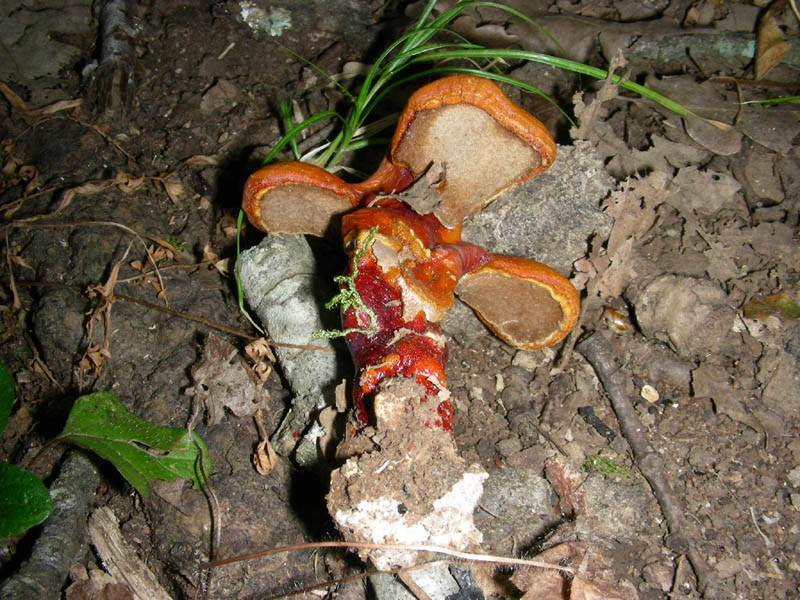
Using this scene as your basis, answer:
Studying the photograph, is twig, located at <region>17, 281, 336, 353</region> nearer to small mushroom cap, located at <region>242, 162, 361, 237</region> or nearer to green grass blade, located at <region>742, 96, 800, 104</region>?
small mushroom cap, located at <region>242, 162, 361, 237</region>

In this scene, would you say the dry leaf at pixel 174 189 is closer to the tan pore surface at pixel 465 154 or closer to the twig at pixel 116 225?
the twig at pixel 116 225

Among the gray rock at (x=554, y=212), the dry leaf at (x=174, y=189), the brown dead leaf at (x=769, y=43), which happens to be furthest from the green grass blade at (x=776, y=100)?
the dry leaf at (x=174, y=189)

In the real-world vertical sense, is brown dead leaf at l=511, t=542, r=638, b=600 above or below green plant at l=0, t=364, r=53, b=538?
below

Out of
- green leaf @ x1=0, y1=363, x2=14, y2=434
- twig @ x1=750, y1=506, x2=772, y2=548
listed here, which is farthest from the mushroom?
green leaf @ x1=0, y1=363, x2=14, y2=434

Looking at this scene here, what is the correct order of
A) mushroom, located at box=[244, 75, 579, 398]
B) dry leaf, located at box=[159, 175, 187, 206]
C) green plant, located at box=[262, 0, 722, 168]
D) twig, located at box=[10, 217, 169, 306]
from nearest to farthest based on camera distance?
mushroom, located at box=[244, 75, 579, 398], green plant, located at box=[262, 0, 722, 168], twig, located at box=[10, 217, 169, 306], dry leaf, located at box=[159, 175, 187, 206]

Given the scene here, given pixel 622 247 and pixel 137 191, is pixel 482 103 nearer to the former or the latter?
pixel 622 247

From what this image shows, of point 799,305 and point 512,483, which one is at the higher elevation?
point 799,305

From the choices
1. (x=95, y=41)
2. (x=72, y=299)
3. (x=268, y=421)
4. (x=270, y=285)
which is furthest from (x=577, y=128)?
(x=95, y=41)
